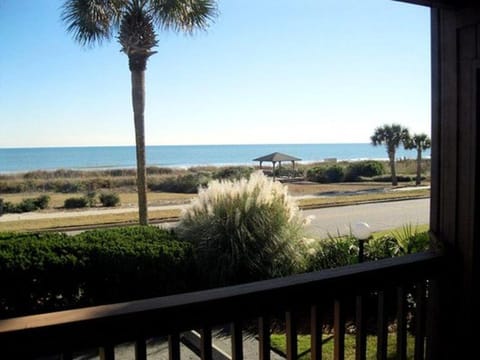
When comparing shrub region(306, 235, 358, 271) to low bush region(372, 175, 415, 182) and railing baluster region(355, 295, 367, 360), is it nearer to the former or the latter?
railing baluster region(355, 295, 367, 360)

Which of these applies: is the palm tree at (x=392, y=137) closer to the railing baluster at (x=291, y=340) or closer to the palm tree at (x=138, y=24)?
the palm tree at (x=138, y=24)

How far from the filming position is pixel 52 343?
0.85m

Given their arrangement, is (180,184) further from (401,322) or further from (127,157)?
(127,157)

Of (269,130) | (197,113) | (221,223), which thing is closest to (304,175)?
(221,223)

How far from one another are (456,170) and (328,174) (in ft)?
77.5

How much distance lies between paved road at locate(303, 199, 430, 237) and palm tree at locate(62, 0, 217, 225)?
165 inches

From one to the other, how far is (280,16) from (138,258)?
9.28 m

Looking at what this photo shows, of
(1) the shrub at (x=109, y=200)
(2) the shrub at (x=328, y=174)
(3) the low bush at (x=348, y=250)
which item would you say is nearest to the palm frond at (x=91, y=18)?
(3) the low bush at (x=348, y=250)

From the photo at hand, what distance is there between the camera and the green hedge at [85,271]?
3736 millimetres

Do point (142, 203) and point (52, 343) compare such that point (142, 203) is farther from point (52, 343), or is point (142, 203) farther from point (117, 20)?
point (52, 343)

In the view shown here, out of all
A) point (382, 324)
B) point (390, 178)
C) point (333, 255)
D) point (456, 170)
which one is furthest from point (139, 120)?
point (390, 178)

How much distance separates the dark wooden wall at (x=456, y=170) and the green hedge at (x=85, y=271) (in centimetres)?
297

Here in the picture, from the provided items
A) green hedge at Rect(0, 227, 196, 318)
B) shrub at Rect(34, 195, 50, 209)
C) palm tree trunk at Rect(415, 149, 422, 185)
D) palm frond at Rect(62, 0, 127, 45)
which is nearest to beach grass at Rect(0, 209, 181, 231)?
shrub at Rect(34, 195, 50, 209)

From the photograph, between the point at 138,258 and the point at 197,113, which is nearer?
the point at 138,258
